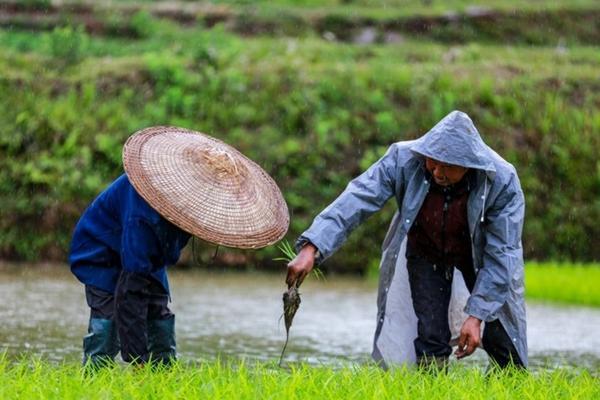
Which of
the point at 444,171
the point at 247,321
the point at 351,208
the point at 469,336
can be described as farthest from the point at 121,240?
the point at 247,321

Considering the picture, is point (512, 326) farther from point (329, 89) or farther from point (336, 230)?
point (329, 89)

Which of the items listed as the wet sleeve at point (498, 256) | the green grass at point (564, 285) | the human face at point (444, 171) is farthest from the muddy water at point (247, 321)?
the human face at point (444, 171)

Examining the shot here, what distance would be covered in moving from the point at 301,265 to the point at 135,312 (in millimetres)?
715

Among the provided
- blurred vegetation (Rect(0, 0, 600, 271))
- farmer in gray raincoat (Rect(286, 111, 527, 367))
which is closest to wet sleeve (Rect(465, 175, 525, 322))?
farmer in gray raincoat (Rect(286, 111, 527, 367))

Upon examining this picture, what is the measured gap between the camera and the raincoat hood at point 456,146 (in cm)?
561

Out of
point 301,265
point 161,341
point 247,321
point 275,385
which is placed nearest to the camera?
point 275,385

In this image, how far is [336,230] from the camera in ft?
18.4

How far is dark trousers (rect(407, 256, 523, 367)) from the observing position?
239 inches

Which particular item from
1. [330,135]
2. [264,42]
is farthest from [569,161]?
[264,42]

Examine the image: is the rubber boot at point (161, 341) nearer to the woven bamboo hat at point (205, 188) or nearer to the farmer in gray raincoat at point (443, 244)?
the woven bamboo hat at point (205, 188)

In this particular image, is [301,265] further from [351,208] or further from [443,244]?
[443,244]

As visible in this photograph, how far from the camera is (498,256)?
→ 5.80 m

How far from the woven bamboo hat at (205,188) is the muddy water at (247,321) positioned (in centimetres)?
192

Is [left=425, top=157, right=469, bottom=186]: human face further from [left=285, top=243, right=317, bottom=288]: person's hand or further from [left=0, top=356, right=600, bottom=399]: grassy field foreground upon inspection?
[left=0, top=356, right=600, bottom=399]: grassy field foreground
